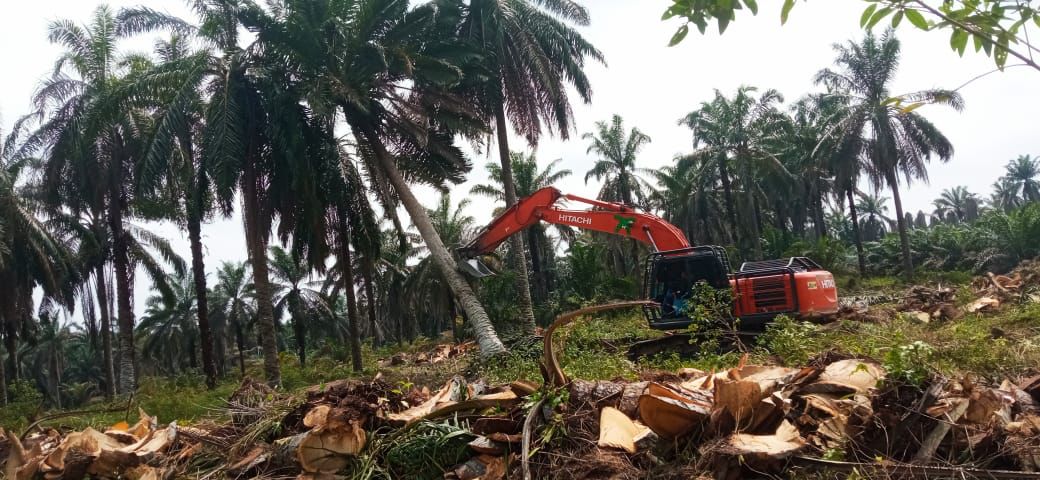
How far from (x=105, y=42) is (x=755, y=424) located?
2240cm

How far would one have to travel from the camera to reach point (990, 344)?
7387 mm

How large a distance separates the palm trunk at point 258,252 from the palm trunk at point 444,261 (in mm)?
3082

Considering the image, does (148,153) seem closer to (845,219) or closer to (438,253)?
(438,253)

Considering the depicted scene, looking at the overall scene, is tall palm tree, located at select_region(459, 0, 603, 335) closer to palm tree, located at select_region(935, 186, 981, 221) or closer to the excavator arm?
the excavator arm

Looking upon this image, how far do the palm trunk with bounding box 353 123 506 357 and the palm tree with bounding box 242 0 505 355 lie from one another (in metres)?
0.02

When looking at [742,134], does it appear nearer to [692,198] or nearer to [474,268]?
[692,198]

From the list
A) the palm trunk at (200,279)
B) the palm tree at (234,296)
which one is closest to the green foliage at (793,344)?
the palm trunk at (200,279)

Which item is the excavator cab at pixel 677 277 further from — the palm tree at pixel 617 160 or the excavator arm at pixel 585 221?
the palm tree at pixel 617 160

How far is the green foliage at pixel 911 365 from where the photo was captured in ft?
14.2

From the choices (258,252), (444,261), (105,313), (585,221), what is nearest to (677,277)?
(585,221)

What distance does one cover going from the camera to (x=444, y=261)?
16.5 metres

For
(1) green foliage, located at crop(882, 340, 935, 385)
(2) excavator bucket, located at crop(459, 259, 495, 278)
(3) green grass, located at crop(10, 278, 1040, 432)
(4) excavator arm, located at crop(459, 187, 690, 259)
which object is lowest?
(3) green grass, located at crop(10, 278, 1040, 432)

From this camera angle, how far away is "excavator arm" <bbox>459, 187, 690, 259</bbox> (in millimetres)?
13203

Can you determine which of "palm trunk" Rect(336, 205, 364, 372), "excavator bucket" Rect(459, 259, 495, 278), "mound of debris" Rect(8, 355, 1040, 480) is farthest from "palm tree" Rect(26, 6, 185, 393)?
"mound of debris" Rect(8, 355, 1040, 480)
